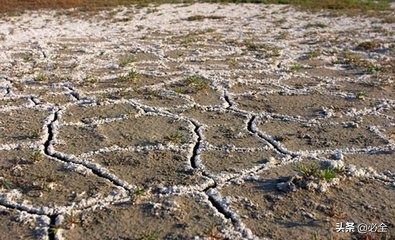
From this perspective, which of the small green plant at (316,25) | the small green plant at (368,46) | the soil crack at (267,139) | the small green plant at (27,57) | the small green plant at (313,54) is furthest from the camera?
the small green plant at (316,25)

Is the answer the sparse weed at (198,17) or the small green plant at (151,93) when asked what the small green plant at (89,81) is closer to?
the small green plant at (151,93)

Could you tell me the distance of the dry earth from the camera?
4535mm

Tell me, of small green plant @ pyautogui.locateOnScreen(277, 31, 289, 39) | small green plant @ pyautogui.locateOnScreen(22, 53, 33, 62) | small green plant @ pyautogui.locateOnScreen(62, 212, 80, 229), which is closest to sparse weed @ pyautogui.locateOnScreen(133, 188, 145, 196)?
small green plant @ pyautogui.locateOnScreen(62, 212, 80, 229)

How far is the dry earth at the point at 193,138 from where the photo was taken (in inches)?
179

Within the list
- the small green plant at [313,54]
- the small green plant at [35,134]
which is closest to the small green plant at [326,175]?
the small green plant at [35,134]

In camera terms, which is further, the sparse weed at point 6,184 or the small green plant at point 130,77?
the small green plant at point 130,77

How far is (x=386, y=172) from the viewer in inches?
213

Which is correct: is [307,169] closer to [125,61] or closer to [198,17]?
[125,61]

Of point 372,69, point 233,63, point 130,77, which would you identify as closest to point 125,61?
point 130,77

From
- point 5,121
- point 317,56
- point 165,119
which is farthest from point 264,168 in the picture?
point 317,56

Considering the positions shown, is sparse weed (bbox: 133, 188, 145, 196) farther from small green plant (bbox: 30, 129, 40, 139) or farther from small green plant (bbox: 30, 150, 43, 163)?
small green plant (bbox: 30, 129, 40, 139)

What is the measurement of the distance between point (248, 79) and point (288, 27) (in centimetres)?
757

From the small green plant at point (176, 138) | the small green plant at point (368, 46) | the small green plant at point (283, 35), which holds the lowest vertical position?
the small green plant at point (283, 35)

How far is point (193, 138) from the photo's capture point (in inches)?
250
